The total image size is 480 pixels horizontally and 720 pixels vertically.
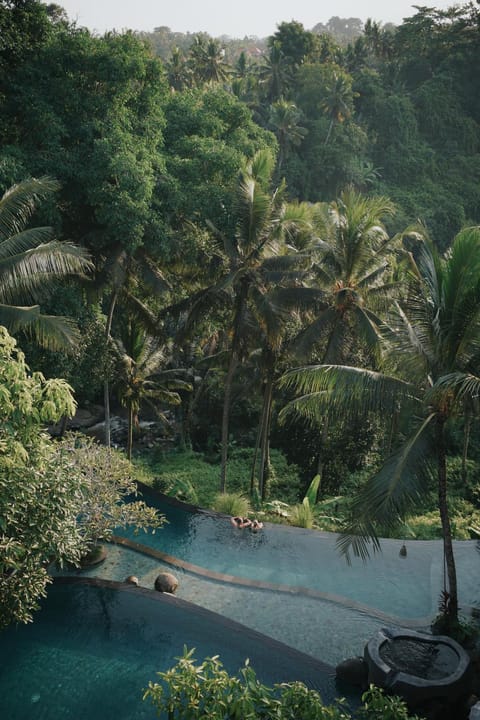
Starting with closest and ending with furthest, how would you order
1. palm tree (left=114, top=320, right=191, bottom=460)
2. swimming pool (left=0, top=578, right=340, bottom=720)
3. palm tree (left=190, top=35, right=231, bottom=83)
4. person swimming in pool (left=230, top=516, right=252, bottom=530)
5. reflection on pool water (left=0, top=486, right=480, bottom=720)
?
swimming pool (left=0, top=578, right=340, bottom=720) → reflection on pool water (left=0, top=486, right=480, bottom=720) → person swimming in pool (left=230, top=516, right=252, bottom=530) → palm tree (left=114, top=320, right=191, bottom=460) → palm tree (left=190, top=35, right=231, bottom=83)

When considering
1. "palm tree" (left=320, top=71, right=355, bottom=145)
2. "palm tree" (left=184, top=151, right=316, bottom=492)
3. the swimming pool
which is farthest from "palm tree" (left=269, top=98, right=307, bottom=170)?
the swimming pool

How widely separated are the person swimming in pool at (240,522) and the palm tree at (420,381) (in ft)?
16.1

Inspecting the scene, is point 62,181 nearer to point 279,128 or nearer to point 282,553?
point 282,553

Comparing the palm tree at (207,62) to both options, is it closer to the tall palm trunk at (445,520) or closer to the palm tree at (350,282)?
the palm tree at (350,282)

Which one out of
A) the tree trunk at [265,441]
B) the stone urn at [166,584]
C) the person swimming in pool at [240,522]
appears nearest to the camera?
the stone urn at [166,584]

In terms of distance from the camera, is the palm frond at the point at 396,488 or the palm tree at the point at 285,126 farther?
the palm tree at the point at 285,126

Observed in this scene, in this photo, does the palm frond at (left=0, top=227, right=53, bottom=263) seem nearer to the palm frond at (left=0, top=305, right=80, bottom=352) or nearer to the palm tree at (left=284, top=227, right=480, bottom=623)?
the palm frond at (left=0, top=305, right=80, bottom=352)

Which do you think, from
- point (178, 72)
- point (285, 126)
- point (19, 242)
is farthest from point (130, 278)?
point (178, 72)

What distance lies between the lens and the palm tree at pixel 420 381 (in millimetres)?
8484

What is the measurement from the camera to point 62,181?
595 inches

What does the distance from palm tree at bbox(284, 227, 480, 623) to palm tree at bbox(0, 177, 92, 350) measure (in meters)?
5.05

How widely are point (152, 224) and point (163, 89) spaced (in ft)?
14.0

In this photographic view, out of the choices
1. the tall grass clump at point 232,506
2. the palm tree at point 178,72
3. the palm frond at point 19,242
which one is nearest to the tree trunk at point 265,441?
the tall grass clump at point 232,506

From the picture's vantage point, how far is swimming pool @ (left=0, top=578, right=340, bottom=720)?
8.39 m
